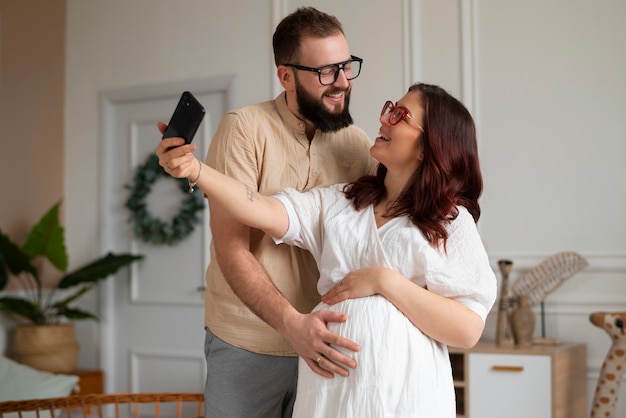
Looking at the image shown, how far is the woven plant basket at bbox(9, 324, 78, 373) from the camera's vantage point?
4660 mm

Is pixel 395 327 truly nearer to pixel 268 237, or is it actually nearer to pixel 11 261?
pixel 268 237

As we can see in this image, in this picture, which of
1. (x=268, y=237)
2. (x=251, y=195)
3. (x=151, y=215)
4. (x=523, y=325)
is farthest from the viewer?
(x=151, y=215)

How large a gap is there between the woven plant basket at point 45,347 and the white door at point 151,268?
1.09 feet

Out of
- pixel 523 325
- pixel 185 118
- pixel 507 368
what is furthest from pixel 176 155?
pixel 523 325

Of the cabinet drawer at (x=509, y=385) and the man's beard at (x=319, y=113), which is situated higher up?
the man's beard at (x=319, y=113)

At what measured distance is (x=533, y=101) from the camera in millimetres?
3934

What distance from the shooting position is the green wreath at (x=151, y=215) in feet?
15.9

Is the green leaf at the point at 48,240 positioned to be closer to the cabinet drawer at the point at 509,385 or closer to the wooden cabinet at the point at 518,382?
the wooden cabinet at the point at 518,382

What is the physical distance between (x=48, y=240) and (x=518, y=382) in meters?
2.94

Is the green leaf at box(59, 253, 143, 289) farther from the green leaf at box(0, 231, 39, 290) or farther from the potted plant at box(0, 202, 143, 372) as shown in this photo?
the green leaf at box(0, 231, 39, 290)

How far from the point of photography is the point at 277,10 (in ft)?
15.0

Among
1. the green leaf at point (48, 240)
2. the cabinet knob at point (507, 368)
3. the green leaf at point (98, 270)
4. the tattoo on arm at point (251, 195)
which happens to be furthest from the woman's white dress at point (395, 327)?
the green leaf at point (48, 240)

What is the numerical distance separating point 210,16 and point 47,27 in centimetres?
121

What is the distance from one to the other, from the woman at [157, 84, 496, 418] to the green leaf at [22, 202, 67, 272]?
3.35m
